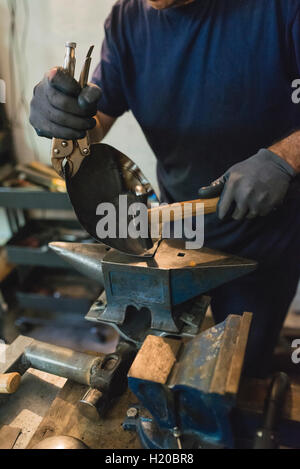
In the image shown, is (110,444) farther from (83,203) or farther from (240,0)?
(240,0)

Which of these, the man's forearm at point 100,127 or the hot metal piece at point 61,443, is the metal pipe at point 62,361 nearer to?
the hot metal piece at point 61,443

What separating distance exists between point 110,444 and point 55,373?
25cm

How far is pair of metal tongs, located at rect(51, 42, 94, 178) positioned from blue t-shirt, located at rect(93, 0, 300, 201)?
1.40 feet

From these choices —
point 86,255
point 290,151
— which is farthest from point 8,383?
point 290,151

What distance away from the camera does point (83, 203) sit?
0.93 m

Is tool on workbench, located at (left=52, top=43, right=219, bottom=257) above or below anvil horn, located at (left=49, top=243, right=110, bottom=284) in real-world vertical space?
above

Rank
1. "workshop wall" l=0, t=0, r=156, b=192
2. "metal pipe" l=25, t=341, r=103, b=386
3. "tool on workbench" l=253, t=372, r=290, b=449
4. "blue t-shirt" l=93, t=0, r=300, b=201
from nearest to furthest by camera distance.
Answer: "tool on workbench" l=253, t=372, r=290, b=449 → "metal pipe" l=25, t=341, r=103, b=386 → "blue t-shirt" l=93, t=0, r=300, b=201 → "workshop wall" l=0, t=0, r=156, b=192

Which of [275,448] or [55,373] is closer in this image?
[275,448]

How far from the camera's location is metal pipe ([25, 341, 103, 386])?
0.95 meters

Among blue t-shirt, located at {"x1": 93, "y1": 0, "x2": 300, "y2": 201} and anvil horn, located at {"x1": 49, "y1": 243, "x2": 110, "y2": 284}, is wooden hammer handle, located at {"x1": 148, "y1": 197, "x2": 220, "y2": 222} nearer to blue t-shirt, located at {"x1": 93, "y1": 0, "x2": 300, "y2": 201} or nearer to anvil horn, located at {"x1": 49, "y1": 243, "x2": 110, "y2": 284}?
anvil horn, located at {"x1": 49, "y1": 243, "x2": 110, "y2": 284}

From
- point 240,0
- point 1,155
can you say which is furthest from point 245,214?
point 1,155

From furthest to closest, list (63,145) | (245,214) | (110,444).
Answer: (245,214) < (63,145) < (110,444)

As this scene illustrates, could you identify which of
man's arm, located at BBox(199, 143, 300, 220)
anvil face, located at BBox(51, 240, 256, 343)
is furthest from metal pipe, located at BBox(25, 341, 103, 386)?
man's arm, located at BBox(199, 143, 300, 220)

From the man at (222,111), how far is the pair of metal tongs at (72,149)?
0.10 ft
